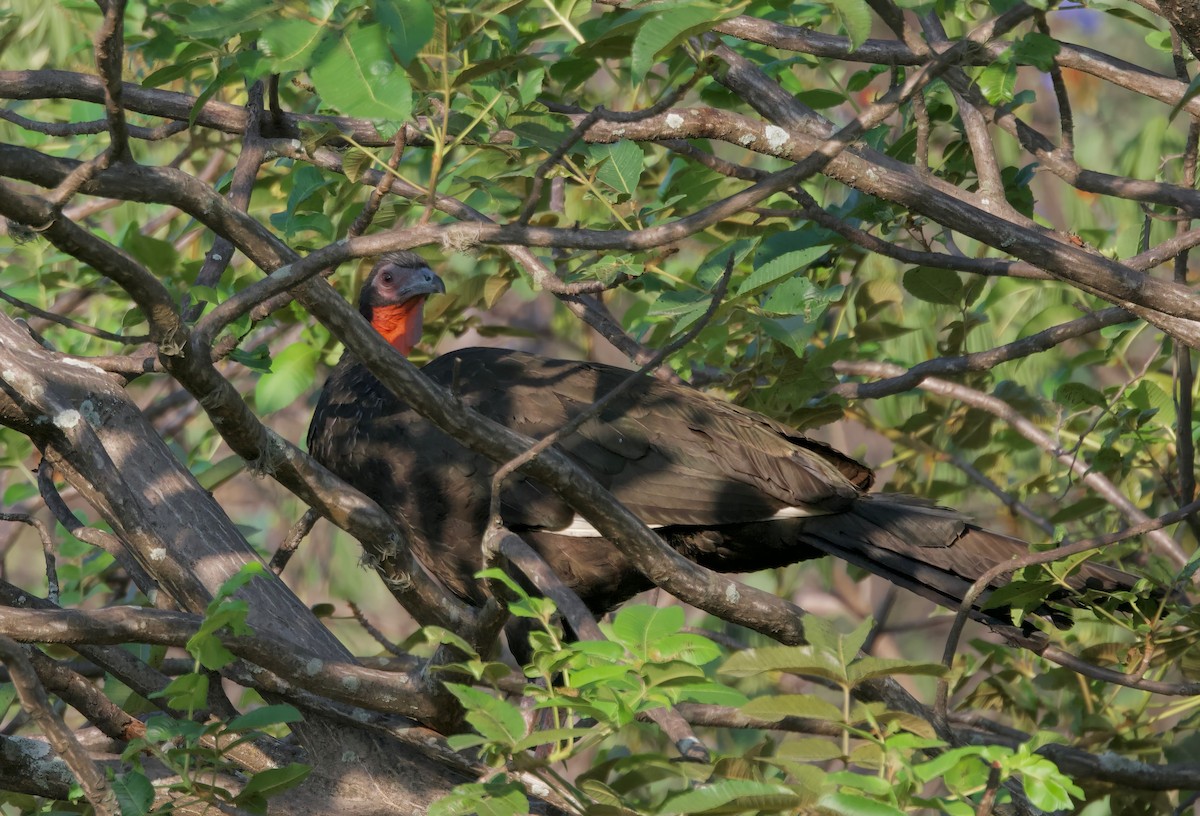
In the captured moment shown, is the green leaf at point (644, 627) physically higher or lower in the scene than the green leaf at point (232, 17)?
lower

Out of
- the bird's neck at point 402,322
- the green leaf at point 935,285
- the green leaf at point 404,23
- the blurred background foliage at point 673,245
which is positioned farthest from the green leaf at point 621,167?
the bird's neck at point 402,322

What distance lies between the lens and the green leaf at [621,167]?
311 cm

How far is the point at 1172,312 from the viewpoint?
8.45 feet

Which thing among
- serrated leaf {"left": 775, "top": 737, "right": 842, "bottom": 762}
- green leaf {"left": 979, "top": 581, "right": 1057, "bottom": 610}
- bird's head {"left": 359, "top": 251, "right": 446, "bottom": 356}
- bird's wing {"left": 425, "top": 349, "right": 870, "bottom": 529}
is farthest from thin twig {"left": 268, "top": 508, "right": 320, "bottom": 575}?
serrated leaf {"left": 775, "top": 737, "right": 842, "bottom": 762}

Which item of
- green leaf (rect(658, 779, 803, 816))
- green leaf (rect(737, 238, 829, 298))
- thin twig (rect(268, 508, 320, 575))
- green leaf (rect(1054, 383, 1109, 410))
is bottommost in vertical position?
thin twig (rect(268, 508, 320, 575))

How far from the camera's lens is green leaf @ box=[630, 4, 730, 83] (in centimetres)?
179

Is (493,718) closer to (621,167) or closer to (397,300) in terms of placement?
(621,167)

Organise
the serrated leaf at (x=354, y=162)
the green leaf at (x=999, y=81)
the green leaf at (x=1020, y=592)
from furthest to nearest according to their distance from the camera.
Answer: the green leaf at (x=999, y=81)
the green leaf at (x=1020, y=592)
the serrated leaf at (x=354, y=162)

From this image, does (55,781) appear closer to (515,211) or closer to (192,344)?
(192,344)

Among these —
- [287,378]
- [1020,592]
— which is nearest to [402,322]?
[287,378]

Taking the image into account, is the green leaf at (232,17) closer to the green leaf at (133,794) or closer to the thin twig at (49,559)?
the green leaf at (133,794)

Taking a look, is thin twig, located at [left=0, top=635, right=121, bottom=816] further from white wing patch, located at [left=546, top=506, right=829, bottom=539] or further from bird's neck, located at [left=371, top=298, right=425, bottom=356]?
bird's neck, located at [left=371, top=298, right=425, bottom=356]

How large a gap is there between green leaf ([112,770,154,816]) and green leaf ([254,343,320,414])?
2.10m

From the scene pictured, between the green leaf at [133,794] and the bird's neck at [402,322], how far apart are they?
3422 millimetres
